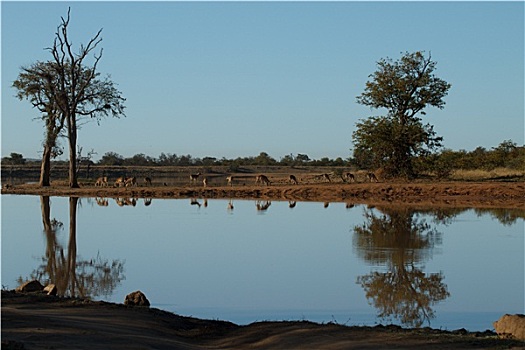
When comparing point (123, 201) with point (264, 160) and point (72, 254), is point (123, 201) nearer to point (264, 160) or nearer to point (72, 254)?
point (72, 254)

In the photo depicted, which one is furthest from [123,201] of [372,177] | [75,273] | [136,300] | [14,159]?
[14,159]

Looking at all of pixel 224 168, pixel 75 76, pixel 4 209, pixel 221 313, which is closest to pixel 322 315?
pixel 221 313

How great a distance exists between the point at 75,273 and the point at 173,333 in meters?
6.40

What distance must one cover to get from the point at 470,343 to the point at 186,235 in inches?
601

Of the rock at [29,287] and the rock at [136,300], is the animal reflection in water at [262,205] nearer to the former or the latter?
the rock at [29,287]

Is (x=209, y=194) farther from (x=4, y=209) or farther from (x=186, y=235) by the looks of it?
→ (x=186, y=235)

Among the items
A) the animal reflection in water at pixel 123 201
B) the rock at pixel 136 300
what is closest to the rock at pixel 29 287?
the rock at pixel 136 300

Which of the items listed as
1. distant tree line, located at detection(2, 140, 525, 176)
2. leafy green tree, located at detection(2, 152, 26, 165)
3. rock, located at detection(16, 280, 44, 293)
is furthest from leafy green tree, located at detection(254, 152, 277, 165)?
rock, located at detection(16, 280, 44, 293)

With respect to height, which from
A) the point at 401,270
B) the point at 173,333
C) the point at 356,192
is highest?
the point at 356,192

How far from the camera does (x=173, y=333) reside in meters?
9.65

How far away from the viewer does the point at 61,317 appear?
9664 millimetres

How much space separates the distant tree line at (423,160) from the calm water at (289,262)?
19262 mm

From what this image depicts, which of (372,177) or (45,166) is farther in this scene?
(45,166)

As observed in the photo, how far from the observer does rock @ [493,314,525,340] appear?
900 cm
